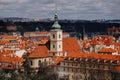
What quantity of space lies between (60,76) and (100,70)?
7058 mm

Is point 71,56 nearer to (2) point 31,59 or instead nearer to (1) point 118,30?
(2) point 31,59

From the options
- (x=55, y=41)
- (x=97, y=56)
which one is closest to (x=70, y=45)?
(x=55, y=41)

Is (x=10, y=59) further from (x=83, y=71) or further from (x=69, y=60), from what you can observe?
(x=83, y=71)

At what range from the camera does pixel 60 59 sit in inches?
2477

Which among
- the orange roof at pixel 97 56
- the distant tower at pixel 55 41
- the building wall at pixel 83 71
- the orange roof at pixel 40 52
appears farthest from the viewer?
the distant tower at pixel 55 41

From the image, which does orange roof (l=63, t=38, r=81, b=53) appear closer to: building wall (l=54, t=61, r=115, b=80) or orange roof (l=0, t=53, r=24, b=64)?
orange roof (l=0, t=53, r=24, b=64)

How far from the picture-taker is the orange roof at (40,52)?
211 ft

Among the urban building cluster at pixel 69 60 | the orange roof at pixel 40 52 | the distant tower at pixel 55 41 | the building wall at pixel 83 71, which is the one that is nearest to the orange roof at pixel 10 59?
the urban building cluster at pixel 69 60

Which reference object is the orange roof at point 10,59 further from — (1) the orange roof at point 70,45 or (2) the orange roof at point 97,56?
(2) the orange roof at point 97,56

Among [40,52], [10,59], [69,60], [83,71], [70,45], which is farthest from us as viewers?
[70,45]

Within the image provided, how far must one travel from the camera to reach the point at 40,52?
65125mm

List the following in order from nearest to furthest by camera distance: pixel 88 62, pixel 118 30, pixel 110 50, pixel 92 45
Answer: pixel 88 62 → pixel 110 50 → pixel 92 45 → pixel 118 30

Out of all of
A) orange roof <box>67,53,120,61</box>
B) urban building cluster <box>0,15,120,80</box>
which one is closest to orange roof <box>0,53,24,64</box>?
urban building cluster <box>0,15,120,80</box>

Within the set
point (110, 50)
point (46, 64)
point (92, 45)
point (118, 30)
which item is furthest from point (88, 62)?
point (118, 30)
